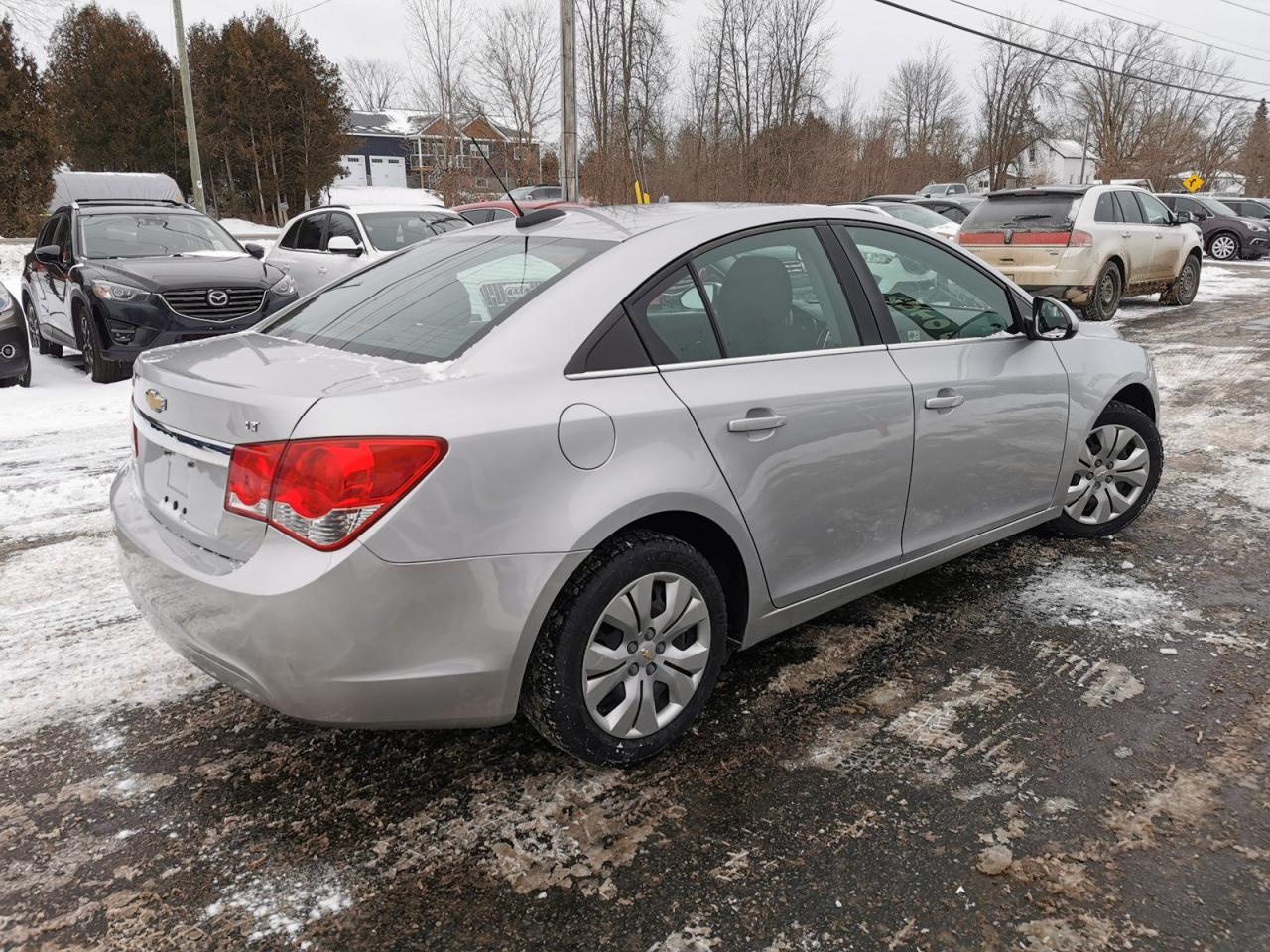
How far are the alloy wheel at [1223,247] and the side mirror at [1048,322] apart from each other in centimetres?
2508

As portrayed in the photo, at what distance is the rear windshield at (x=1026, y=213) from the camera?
39.2 ft

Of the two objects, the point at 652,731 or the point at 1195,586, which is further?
the point at 1195,586

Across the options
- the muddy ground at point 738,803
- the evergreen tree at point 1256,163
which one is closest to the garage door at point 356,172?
the evergreen tree at point 1256,163

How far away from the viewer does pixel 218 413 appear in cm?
247

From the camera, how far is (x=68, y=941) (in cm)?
218

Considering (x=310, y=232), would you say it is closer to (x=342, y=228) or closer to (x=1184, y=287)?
(x=342, y=228)

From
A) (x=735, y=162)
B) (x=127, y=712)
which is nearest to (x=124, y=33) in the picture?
(x=735, y=162)

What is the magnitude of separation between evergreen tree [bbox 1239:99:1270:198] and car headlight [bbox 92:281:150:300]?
63.9 m

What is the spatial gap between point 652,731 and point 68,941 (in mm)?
1524

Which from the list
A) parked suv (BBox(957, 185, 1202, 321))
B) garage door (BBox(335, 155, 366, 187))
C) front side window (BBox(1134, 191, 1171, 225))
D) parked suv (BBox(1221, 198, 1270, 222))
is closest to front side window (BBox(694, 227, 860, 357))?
parked suv (BBox(957, 185, 1202, 321))

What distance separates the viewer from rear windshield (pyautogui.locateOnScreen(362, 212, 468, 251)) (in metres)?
10.9

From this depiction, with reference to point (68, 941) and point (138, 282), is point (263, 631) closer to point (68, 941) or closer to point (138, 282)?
point (68, 941)

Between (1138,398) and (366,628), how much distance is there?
4.07 metres

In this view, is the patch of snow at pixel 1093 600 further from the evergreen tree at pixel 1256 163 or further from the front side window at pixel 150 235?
the evergreen tree at pixel 1256 163
